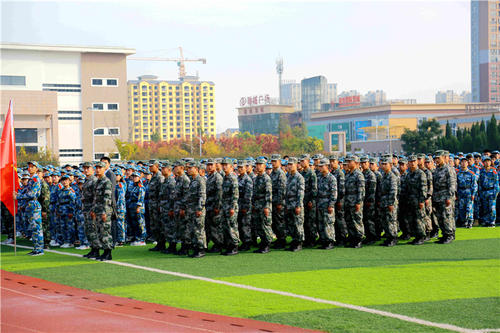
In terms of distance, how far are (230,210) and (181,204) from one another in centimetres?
99

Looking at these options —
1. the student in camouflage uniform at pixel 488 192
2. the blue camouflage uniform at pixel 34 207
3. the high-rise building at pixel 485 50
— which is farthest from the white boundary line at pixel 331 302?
the high-rise building at pixel 485 50

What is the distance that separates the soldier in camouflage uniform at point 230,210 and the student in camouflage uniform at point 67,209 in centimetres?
365

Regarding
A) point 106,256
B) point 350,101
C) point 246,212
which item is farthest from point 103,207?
point 350,101

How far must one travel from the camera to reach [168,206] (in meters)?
12.1

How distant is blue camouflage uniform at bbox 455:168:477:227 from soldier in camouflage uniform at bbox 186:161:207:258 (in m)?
7.17

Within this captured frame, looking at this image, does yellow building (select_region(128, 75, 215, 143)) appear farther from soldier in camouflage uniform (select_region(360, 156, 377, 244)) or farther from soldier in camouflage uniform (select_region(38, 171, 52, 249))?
soldier in camouflage uniform (select_region(360, 156, 377, 244))

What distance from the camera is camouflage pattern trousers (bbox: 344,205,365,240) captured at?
37.9ft

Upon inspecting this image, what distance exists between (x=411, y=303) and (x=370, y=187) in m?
5.14

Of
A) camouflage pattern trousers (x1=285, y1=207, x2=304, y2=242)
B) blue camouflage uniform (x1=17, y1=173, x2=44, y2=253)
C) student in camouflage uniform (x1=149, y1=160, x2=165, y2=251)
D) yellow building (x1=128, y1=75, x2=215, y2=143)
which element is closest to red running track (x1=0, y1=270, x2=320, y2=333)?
blue camouflage uniform (x1=17, y1=173, x2=44, y2=253)

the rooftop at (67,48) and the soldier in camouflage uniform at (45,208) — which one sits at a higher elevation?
the rooftop at (67,48)

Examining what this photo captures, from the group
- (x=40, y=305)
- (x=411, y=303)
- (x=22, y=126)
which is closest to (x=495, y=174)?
(x=411, y=303)

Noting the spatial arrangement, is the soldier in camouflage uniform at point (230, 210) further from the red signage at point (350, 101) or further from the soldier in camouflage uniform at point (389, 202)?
the red signage at point (350, 101)

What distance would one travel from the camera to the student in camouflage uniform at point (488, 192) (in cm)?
1489

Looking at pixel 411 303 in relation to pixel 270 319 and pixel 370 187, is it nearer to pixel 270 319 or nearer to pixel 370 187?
pixel 270 319
